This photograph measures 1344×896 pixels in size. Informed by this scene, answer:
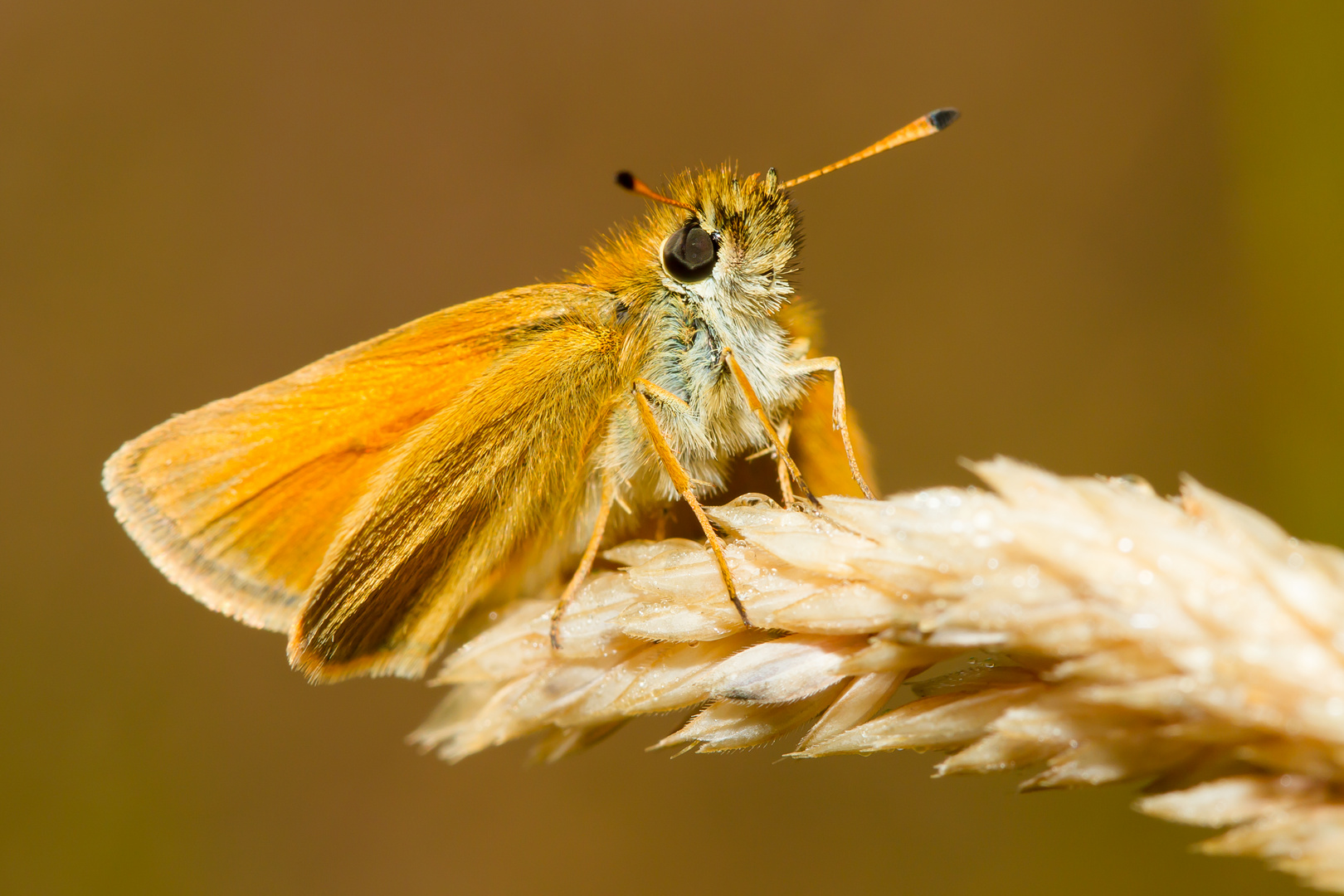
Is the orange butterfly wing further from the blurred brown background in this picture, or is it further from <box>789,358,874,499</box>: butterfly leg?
the blurred brown background

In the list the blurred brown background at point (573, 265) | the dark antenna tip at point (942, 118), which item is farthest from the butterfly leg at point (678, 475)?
the blurred brown background at point (573, 265)

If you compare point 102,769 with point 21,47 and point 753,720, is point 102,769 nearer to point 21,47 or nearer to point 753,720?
point 753,720

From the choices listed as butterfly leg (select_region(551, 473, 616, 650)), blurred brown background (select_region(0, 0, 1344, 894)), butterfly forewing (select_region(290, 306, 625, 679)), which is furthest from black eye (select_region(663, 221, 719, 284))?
blurred brown background (select_region(0, 0, 1344, 894))

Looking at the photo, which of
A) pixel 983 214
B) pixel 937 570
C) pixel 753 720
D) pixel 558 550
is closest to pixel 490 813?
pixel 558 550

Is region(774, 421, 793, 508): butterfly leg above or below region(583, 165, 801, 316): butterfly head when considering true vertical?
below

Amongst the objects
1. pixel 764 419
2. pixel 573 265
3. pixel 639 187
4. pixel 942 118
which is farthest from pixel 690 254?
pixel 573 265
